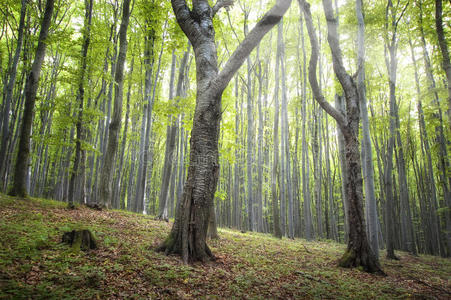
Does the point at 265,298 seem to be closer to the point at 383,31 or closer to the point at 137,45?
the point at 383,31

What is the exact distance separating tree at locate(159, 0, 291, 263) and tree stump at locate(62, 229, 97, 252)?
116cm

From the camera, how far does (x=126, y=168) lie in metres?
25.7

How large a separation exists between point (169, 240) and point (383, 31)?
36.4 feet

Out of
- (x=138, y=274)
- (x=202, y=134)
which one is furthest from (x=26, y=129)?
(x=138, y=274)

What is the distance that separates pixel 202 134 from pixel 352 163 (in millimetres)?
4246

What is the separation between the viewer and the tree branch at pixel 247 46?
460 centimetres

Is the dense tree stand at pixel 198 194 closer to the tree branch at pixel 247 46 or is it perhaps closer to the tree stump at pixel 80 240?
the tree branch at pixel 247 46

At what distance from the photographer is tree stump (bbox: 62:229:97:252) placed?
3.80 m

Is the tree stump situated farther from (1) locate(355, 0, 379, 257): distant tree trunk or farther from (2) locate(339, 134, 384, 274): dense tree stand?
(1) locate(355, 0, 379, 257): distant tree trunk

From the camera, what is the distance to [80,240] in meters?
3.83

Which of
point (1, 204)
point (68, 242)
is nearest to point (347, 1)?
point (68, 242)

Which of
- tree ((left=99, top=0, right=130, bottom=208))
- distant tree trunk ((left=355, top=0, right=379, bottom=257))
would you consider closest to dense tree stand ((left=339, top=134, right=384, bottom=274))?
distant tree trunk ((left=355, top=0, right=379, bottom=257))

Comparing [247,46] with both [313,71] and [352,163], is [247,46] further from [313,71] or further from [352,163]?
[352,163]

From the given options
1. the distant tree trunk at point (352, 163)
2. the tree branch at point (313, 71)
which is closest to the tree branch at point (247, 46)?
the tree branch at point (313, 71)
